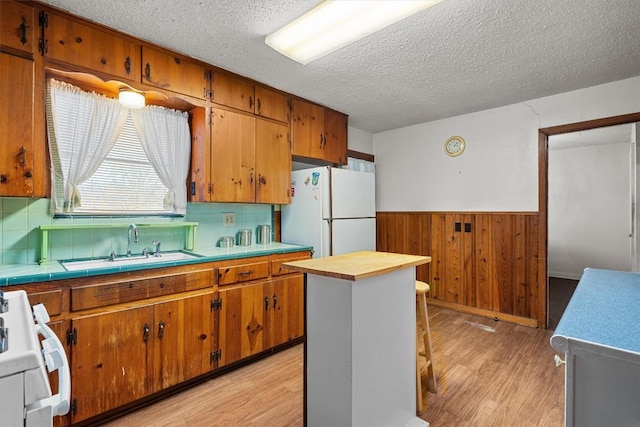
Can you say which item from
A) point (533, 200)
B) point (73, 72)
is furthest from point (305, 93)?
point (533, 200)

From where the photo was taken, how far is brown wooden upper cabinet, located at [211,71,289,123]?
254 centimetres

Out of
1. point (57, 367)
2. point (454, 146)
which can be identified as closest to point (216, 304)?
point (57, 367)

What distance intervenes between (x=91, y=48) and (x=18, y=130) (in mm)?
662

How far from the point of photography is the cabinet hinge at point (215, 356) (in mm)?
2204

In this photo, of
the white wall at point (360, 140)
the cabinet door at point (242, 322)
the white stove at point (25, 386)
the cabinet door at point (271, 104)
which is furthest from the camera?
the white wall at point (360, 140)

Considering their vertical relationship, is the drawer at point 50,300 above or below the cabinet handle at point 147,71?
below

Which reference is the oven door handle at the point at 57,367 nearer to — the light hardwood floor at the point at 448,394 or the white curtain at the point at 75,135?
the light hardwood floor at the point at 448,394

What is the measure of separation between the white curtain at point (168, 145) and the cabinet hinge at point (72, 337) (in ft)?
3.67

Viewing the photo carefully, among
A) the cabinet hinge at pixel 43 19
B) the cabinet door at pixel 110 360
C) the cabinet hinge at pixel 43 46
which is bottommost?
the cabinet door at pixel 110 360

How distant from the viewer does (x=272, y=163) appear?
296 centimetres

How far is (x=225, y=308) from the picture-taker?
2.28 meters

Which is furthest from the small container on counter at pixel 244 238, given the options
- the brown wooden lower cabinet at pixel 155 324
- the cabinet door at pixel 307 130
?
the cabinet door at pixel 307 130

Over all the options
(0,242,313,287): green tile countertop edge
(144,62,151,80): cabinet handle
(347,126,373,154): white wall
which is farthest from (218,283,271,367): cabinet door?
(347,126,373,154): white wall

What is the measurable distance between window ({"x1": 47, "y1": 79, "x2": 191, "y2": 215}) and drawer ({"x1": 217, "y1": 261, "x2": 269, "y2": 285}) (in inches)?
28.0
